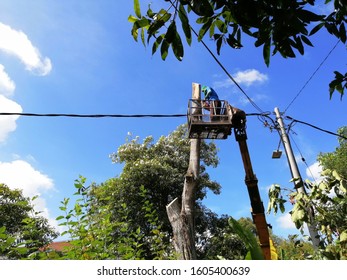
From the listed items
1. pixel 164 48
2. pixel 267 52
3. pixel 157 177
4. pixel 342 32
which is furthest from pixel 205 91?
pixel 157 177

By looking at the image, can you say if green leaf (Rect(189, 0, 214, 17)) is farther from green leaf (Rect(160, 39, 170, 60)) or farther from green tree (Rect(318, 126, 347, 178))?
green tree (Rect(318, 126, 347, 178))

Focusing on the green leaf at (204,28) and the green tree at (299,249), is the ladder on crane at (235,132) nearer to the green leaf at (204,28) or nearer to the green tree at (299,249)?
the green tree at (299,249)

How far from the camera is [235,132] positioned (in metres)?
4.86

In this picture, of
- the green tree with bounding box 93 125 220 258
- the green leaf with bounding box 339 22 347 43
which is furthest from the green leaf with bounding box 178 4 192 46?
the green tree with bounding box 93 125 220 258

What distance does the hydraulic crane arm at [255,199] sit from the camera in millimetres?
3732

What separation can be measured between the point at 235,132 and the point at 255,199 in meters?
1.19

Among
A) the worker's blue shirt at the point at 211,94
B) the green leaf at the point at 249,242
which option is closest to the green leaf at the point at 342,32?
the green leaf at the point at 249,242

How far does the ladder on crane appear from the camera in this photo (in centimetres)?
386

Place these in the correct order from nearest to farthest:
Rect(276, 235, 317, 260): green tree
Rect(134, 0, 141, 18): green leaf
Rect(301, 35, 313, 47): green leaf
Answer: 1. Rect(134, 0, 141, 18): green leaf
2. Rect(301, 35, 313, 47): green leaf
3. Rect(276, 235, 317, 260): green tree

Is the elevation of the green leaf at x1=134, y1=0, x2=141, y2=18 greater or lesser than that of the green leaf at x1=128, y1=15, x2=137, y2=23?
lesser

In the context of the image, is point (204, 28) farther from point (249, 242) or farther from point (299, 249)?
point (299, 249)

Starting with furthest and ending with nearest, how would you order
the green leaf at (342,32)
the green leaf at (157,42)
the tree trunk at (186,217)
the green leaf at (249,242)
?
the tree trunk at (186,217), the green leaf at (249,242), the green leaf at (342,32), the green leaf at (157,42)

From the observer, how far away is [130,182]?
17.5 meters

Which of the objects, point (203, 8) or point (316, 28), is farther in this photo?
point (316, 28)
